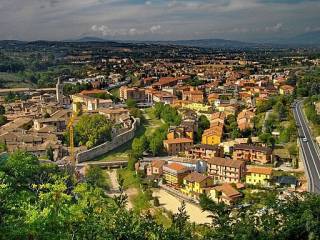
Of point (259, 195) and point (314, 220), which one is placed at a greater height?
point (314, 220)

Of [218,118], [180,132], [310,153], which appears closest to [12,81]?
[218,118]

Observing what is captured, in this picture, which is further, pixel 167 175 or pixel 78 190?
pixel 167 175

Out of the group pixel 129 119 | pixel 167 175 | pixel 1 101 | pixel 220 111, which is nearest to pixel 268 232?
pixel 167 175

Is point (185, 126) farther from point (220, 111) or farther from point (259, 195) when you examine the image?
point (259, 195)

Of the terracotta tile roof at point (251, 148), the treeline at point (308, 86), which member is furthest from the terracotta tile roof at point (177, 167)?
the treeline at point (308, 86)

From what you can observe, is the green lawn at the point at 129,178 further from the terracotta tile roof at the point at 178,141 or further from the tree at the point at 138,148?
the terracotta tile roof at the point at 178,141

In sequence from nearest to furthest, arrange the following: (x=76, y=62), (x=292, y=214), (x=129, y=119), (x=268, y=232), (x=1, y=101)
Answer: (x=268, y=232) < (x=292, y=214) < (x=129, y=119) < (x=1, y=101) < (x=76, y=62)
